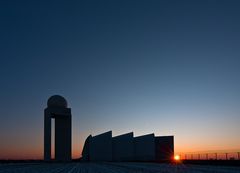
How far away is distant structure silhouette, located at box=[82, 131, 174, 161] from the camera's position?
87312 millimetres

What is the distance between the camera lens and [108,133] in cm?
9300

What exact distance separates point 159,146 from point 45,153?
29.4 metres

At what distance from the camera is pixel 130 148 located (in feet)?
296

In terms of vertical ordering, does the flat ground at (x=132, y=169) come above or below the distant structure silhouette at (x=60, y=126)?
below

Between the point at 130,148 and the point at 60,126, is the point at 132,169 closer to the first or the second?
the point at 60,126

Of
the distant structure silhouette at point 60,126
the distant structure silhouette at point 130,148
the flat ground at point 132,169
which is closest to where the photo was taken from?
the flat ground at point 132,169

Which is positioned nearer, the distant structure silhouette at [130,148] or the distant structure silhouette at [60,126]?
the distant structure silhouette at [60,126]

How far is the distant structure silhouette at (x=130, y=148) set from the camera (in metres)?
87.3

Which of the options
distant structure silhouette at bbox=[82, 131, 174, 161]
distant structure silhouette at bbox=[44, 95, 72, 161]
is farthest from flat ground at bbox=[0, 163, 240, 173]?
distant structure silhouette at bbox=[82, 131, 174, 161]

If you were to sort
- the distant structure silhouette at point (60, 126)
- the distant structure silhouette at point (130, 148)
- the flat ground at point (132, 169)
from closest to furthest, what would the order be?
the flat ground at point (132, 169), the distant structure silhouette at point (60, 126), the distant structure silhouette at point (130, 148)

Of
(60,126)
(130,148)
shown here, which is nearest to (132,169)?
(60,126)

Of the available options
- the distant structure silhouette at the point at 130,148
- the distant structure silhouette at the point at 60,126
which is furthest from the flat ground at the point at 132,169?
the distant structure silhouette at the point at 130,148

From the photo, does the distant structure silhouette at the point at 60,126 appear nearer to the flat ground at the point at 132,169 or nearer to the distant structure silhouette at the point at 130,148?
the distant structure silhouette at the point at 130,148

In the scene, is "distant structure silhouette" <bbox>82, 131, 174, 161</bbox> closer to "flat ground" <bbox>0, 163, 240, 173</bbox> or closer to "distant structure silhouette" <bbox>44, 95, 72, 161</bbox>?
"distant structure silhouette" <bbox>44, 95, 72, 161</bbox>
